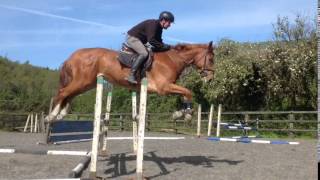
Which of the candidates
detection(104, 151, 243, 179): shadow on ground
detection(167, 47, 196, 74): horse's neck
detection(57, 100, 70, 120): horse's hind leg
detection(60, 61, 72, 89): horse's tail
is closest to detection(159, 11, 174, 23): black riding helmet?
detection(167, 47, 196, 74): horse's neck

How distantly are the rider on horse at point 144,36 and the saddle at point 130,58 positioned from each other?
0.25 ft

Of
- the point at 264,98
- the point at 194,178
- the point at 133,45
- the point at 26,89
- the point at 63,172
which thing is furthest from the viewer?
the point at 26,89

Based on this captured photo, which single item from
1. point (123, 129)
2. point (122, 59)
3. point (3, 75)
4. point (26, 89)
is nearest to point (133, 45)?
point (122, 59)

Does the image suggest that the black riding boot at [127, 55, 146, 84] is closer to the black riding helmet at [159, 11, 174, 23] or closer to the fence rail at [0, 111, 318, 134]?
the black riding helmet at [159, 11, 174, 23]

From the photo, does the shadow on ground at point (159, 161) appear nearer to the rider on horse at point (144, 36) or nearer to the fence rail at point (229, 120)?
the rider on horse at point (144, 36)

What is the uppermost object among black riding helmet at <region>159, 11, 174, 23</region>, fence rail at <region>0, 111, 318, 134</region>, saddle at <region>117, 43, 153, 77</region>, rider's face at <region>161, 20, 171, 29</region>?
black riding helmet at <region>159, 11, 174, 23</region>

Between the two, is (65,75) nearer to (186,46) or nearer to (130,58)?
(130,58)

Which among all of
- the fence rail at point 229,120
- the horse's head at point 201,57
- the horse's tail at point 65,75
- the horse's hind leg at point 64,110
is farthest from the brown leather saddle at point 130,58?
the fence rail at point 229,120

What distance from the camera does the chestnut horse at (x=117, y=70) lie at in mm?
8375

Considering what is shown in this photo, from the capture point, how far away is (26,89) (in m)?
40.8

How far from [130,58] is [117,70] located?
0.31 metres

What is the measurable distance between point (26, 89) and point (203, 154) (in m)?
32.4

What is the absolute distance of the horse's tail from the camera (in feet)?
29.1

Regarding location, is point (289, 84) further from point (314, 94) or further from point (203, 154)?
point (203, 154)
